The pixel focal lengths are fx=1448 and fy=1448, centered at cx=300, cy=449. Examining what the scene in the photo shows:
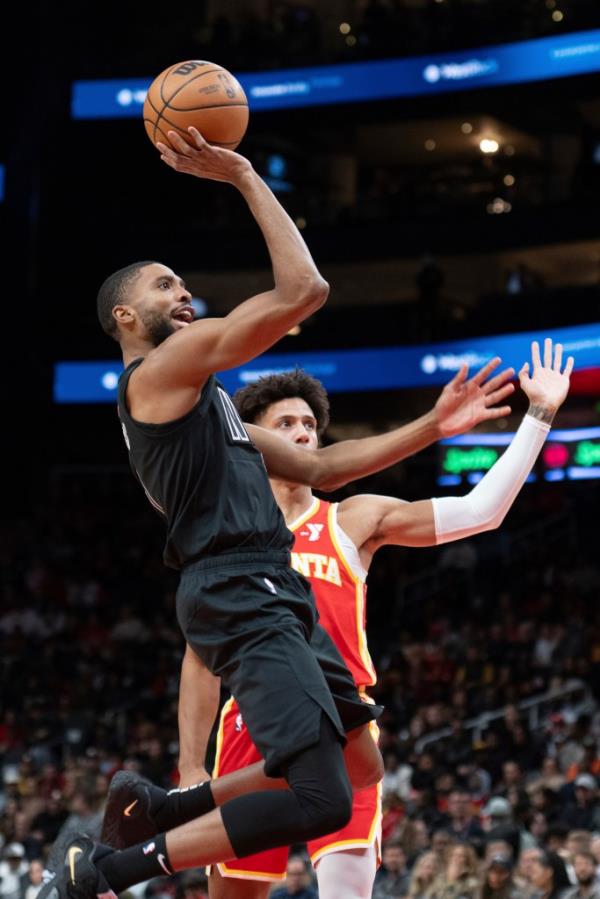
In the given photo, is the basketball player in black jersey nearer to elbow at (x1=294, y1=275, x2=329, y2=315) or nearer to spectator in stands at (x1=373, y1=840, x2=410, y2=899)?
elbow at (x1=294, y1=275, x2=329, y2=315)

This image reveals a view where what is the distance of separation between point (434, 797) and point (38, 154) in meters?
17.4

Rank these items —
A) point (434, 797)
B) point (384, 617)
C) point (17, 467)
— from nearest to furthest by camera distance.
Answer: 1. point (434, 797)
2. point (384, 617)
3. point (17, 467)

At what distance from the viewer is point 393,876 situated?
1146 cm

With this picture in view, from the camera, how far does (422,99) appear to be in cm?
2509

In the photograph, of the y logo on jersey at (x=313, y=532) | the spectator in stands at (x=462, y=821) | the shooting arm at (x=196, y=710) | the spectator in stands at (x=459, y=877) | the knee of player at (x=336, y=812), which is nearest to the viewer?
A: the knee of player at (x=336, y=812)

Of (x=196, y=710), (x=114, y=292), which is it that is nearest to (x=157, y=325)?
(x=114, y=292)

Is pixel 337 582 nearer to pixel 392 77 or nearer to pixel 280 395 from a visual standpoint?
pixel 280 395

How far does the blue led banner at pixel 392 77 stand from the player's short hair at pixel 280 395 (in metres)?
18.0

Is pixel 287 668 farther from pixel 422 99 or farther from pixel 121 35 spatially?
pixel 121 35

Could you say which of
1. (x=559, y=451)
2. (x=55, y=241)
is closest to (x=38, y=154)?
(x=55, y=241)

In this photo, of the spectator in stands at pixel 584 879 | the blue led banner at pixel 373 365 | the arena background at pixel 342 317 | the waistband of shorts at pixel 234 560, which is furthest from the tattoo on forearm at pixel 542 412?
the blue led banner at pixel 373 365

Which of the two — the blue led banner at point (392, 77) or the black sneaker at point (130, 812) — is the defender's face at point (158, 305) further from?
the blue led banner at point (392, 77)

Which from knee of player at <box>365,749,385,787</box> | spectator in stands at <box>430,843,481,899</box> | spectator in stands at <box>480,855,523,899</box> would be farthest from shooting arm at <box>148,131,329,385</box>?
spectator in stands at <box>430,843,481,899</box>

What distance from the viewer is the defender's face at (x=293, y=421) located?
6219 millimetres
